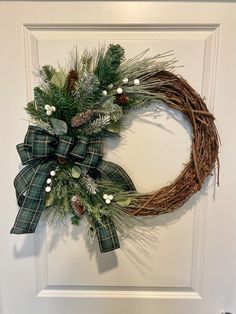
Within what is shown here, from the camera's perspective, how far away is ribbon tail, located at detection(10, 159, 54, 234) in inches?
30.7

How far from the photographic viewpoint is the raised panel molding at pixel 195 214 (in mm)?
818

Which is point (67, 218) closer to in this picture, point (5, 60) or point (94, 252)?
point (94, 252)

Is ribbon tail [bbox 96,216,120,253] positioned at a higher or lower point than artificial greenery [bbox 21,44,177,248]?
lower

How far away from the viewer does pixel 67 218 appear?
919 mm

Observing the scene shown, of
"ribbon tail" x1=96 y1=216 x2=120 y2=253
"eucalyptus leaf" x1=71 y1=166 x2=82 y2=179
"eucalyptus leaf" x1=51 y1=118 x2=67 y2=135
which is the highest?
"eucalyptus leaf" x1=51 y1=118 x2=67 y2=135

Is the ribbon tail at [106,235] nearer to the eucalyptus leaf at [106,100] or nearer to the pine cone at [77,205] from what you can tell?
the pine cone at [77,205]

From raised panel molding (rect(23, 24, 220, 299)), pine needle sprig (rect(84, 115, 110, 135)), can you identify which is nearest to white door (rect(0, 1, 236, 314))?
raised panel molding (rect(23, 24, 220, 299))

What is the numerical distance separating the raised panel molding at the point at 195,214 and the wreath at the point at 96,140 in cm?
7

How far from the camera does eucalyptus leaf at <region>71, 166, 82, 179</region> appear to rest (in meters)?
0.78

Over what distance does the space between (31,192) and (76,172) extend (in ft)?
0.42

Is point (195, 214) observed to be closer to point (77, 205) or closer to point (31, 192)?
point (77, 205)

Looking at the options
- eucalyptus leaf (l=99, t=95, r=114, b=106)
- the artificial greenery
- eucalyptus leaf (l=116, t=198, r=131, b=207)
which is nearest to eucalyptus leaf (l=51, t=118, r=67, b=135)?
the artificial greenery

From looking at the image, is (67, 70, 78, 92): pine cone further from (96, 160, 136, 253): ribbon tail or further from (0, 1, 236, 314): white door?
(96, 160, 136, 253): ribbon tail

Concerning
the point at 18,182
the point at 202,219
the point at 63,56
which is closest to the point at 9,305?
the point at 18,182
